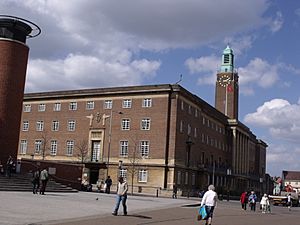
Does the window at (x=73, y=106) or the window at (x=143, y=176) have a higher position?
the window at (x=73, y=106)

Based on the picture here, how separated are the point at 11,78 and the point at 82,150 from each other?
29912mm

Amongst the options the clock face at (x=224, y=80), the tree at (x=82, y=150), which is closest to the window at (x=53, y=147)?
the tree at (x=82, y=150)

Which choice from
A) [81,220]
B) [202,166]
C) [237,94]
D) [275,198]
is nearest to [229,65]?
[237,94]

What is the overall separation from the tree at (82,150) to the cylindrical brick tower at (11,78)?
Answer: 27.3m

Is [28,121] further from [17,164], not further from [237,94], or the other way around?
[237,94]

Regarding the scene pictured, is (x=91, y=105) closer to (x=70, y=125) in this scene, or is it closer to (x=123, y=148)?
(x=70, y=125)

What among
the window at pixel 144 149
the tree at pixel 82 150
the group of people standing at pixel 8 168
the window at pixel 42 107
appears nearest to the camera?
the group of people standing at pixel 8 168

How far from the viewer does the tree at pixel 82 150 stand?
2785 inches

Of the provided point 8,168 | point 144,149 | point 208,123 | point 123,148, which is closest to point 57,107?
point 123,148

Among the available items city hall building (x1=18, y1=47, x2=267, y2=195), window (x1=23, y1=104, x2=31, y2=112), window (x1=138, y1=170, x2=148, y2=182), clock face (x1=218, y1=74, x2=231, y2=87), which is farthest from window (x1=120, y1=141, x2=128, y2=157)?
clock face (x1=218, y1=74, x2=231, y2=87)

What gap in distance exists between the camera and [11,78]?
4272 centimetres

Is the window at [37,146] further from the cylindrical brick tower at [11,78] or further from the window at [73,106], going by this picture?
the cylindrical brick tower at [11,78]

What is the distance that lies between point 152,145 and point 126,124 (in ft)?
17.8

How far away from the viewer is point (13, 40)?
42.8 m
